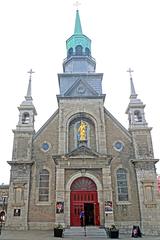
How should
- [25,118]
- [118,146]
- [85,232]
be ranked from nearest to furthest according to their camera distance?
[85,232]
[118,146]
[25,118]

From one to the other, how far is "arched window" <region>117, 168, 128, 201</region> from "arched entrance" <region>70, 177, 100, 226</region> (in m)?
2.42

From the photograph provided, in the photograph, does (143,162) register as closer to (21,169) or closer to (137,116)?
(137,116)

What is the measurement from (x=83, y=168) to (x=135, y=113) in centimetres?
860

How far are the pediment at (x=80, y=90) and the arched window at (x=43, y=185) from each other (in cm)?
871

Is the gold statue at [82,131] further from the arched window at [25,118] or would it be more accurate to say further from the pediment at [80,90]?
the arched window at [25,118]

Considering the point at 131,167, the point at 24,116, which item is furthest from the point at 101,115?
the point at 24,116

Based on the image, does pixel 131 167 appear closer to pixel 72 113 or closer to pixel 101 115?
pixel 101 115

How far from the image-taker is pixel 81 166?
22.1 m

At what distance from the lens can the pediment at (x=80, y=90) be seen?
2731cm

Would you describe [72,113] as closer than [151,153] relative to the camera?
No

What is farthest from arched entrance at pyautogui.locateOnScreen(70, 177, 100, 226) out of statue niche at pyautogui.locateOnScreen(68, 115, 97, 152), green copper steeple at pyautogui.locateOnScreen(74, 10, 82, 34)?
green copper steeple at pyautogui.locateOnScreen(74, 10, 82, 34)

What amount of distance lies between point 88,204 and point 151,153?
24.6 ft

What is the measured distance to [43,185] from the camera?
22906mm

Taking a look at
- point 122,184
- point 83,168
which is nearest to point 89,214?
point 83,168
